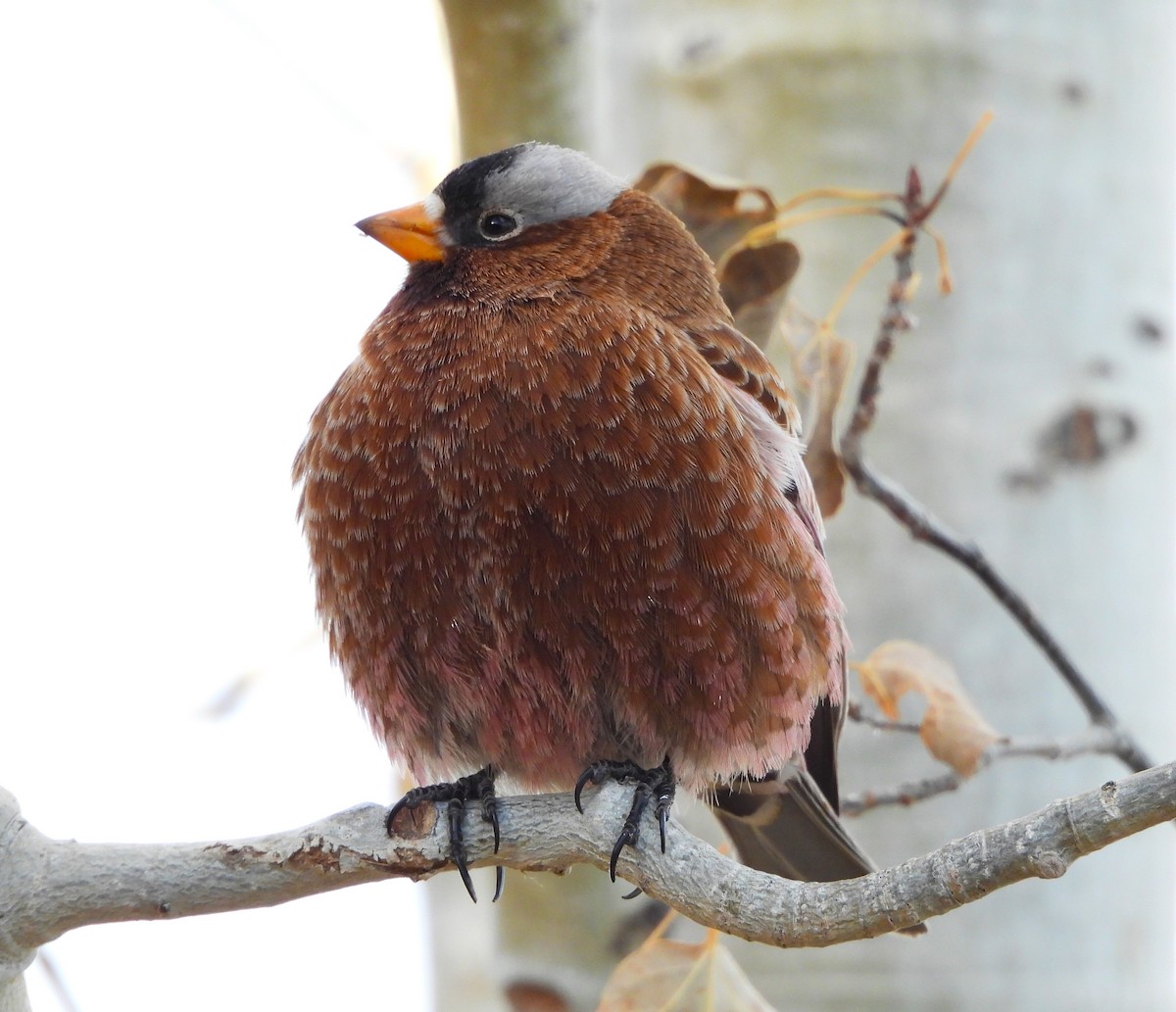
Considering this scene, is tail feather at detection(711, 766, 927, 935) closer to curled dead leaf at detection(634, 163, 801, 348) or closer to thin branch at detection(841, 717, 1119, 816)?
thin branch at detection(841, 717, 1119, 816)

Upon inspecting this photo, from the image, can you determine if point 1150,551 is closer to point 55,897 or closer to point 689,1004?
point 689,1004

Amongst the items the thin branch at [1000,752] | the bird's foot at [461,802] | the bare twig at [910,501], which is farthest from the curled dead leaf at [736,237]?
the bird's foot at [461,802]

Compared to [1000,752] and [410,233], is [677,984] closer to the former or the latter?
[1000,752]

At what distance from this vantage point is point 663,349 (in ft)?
10.7

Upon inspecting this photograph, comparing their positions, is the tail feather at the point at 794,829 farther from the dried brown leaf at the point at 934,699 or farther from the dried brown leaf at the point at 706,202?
the dried brown leaf at the point at 706,202

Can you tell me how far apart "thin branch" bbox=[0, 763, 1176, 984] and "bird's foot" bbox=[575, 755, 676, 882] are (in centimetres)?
3

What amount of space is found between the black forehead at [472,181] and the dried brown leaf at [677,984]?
178 cm

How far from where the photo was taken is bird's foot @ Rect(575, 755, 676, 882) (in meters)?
2.72

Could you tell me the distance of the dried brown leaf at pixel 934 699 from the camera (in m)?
3.21

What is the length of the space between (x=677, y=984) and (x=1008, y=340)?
6.57 ft

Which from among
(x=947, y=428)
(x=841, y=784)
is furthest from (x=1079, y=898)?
(x=947, y=428)

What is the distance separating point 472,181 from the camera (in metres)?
3.60

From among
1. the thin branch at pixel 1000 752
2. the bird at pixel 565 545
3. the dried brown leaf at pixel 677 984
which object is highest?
the bird at pixel 565 545

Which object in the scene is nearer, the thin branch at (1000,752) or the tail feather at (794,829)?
the thin branch at (1000,752)
